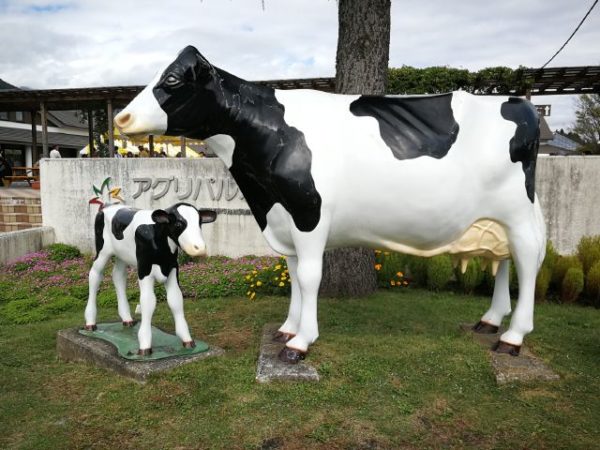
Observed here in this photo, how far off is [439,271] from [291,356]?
3.33 metres

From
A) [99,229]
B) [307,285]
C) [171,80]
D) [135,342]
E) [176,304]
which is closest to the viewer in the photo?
[171,80]

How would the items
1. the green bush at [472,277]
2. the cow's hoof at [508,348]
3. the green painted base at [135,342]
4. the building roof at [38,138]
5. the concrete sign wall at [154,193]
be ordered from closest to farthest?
the green painted base at [135,342] → the cow's hoof at [508,348] → the green bush at [472,277] → the concrete sign wall at [154,193] → the building roof at [38,138]

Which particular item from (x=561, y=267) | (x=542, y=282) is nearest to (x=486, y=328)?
(x=542, y=282)

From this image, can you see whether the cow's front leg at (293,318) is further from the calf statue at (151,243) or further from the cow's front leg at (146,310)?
the cow's front leg at (146,310)

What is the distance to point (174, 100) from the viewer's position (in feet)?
10.0

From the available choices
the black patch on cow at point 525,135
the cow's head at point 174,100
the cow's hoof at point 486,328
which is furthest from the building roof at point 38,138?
the black patch on cow at point 525,135

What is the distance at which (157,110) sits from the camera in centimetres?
303

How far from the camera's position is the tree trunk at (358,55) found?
5.30m

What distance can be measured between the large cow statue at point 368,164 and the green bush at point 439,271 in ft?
8.92

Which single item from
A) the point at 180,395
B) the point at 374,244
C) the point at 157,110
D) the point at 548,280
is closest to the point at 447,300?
the point at 548,280

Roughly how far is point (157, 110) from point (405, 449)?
A: 2421 millimetres

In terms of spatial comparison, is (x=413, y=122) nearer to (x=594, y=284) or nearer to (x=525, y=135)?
(x=525, y=135)

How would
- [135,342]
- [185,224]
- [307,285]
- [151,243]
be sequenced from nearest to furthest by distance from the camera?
[185,224] < [307,285] < [151,243] < [135,342]

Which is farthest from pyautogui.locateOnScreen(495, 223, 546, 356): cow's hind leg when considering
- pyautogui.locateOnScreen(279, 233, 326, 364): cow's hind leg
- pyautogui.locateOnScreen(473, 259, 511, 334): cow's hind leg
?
pyautogui.locateOnScreen(279, 233, 326, 364): cow's hind leg
